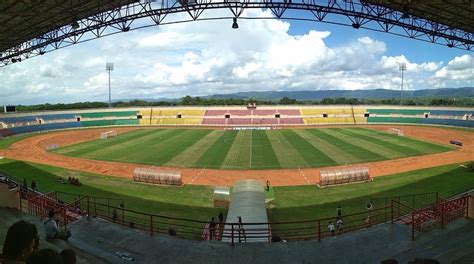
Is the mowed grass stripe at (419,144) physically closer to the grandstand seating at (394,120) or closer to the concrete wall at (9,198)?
the grandstand seating at (394,120)

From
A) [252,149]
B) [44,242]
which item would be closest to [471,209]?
[44,242]

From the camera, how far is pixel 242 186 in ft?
74.2

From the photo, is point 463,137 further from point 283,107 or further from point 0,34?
point 0,34

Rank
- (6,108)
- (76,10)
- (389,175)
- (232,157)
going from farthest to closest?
(6,108) → (232,157) → (389,175) → (76,10)

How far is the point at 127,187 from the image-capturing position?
105 ft

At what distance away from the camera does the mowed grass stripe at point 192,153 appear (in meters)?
42.0

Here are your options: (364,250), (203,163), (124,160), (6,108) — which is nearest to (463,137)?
(203,163)

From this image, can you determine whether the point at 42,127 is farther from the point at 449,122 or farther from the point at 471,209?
the point at 449,122

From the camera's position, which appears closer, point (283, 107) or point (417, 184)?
point (417, 184)

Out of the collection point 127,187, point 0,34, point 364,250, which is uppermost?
point 0,34

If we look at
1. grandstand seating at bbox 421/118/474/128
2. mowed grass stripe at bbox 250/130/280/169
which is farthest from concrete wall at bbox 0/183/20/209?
grandstand seating at bbox 421/118/474/128

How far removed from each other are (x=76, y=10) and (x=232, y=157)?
25.3 metres

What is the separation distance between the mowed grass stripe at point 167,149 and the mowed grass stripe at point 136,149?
0.12 metres

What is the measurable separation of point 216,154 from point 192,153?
10.5ft
